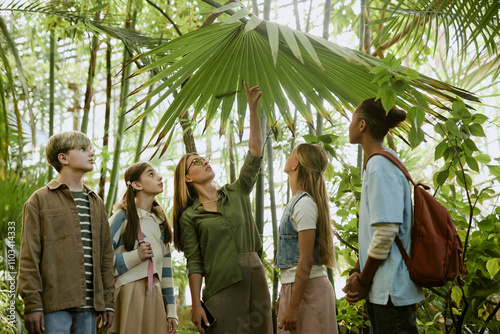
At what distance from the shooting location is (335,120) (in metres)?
4.08

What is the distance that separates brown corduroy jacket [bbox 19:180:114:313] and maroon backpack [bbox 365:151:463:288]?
1.11 meters

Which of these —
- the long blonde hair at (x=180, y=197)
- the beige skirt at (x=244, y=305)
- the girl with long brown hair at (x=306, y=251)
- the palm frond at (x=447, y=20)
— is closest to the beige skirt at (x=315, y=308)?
the girl with long brown hair at (x=306, y=251)

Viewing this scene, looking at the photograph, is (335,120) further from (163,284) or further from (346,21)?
(163,284)

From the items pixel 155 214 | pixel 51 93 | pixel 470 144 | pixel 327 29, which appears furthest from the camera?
pixel 51 93

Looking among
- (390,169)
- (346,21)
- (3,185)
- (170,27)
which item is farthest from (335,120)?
(390,169)

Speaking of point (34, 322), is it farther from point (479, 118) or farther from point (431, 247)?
point (479, 118)

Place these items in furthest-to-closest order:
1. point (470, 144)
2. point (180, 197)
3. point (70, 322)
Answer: point (180, 197) → point (70, 322) → point (470, 144)

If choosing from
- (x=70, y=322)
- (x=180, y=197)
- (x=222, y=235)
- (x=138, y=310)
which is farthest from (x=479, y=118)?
(x=70, y=322)

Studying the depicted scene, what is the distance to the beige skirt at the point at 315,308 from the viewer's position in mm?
1778

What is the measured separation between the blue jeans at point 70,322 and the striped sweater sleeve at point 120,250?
234 millimetres

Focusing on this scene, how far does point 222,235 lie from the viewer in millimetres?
1993

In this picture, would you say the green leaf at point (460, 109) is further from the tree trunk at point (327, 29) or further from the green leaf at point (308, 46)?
the tree trunk at point (327, 29)

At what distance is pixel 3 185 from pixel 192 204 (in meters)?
1.20

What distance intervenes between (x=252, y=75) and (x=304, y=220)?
24.1 inches
